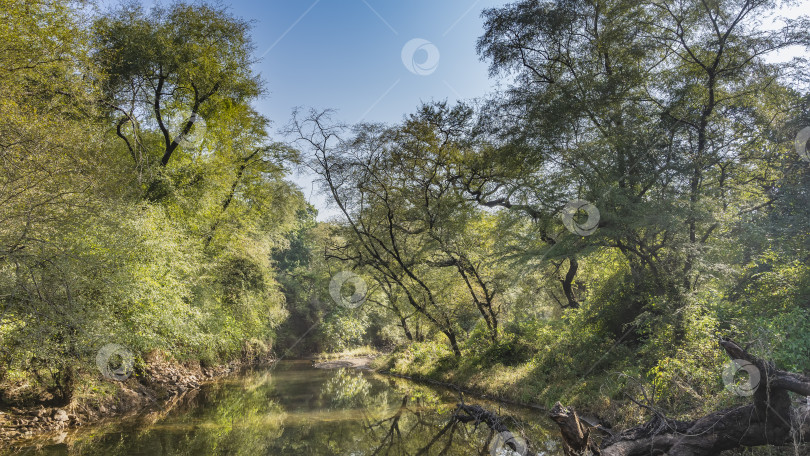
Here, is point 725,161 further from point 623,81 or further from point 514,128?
point 514,128

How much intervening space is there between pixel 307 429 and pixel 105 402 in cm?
576

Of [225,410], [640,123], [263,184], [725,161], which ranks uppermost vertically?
[263,184]

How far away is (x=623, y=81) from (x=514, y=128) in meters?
3.23

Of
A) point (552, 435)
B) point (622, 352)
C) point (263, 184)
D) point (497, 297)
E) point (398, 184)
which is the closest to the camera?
point (552, 435)

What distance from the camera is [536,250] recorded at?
1255cm

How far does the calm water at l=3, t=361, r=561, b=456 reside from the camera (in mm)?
7930

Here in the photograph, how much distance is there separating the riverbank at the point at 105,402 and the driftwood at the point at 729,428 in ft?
32.7

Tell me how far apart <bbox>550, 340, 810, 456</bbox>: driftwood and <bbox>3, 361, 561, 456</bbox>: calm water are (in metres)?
1.64

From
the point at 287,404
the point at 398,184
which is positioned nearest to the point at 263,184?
the point at 398,184

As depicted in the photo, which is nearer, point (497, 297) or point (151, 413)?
point (151, 413)

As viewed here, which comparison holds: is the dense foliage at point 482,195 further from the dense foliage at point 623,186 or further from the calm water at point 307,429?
the calm water at point 307,429

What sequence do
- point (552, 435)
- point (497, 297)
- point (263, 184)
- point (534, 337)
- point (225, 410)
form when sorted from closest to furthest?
point (552, 435)
point (225, 410)
point (534, 337)
point (497, 297)
point (263, 184)

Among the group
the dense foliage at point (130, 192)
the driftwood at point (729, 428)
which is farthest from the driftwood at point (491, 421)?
the dense foliage at point (130, 192)

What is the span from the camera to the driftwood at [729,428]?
14.6 feet
